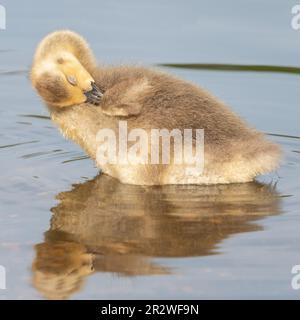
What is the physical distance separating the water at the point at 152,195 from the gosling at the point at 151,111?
0.10m

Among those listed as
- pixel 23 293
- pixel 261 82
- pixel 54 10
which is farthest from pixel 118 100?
pixel 54 10

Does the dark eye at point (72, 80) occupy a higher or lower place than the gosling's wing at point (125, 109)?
higher

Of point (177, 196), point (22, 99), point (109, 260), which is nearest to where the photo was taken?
point (109, 260)

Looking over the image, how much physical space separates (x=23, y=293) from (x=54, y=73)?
159 centimetres

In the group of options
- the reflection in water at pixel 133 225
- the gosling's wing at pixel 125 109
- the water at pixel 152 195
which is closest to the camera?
the water at pixel 152 195

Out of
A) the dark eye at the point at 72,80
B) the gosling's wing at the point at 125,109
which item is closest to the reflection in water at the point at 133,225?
the gosling's wing at the point at 125,109

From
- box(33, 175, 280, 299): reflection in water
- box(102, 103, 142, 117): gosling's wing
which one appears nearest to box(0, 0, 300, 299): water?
box(33, 175, 280, 299): reflection in water

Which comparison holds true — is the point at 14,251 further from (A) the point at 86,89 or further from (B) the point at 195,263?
(A) the point at 86,89

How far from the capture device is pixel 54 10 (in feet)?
27.8

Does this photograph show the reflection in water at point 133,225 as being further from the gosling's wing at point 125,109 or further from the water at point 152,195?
the gosling's wing at point 125,109

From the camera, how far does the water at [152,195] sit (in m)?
4.55

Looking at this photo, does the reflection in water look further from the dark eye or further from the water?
the dark eye

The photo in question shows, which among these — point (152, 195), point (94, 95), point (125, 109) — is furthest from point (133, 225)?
point (94, 95)

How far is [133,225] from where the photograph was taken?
204 inches
